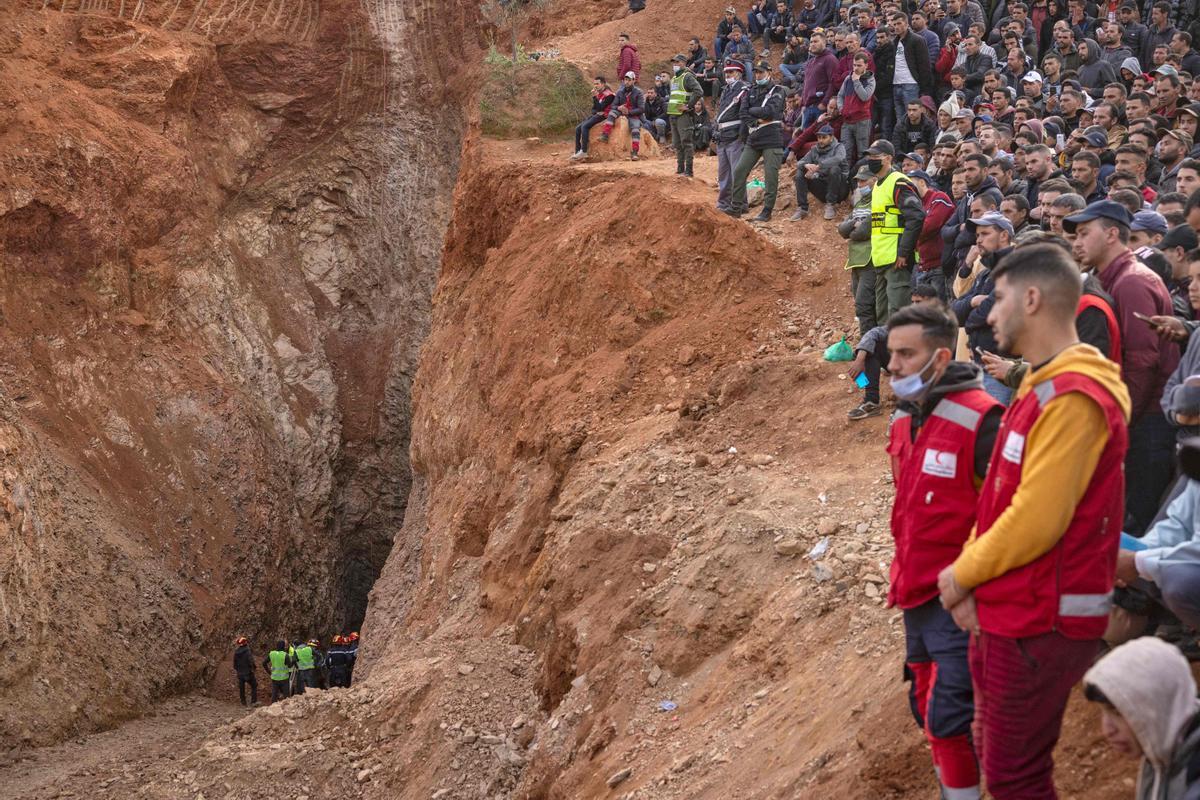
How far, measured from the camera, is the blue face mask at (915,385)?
4.53 metres

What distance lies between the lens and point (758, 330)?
1252cm

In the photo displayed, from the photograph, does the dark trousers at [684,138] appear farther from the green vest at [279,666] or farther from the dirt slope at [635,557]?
the green vest at [279,666]

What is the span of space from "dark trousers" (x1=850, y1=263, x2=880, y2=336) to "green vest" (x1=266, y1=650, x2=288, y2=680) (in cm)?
1289

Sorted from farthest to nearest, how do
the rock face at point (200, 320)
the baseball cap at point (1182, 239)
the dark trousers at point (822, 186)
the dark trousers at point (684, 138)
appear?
the rock face at point (200, 320) < the dark trousers at point (684, 138) < the dark trousers at point (822, 186) < the baseball cap at point (1182, 239)

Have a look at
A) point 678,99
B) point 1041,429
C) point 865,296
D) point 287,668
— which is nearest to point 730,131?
point 678,99

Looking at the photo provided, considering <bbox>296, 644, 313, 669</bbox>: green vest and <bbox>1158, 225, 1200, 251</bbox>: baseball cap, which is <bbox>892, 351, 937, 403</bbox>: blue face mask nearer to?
<bbox>1158, 225, 1200, 251</bbox>: baseball cap

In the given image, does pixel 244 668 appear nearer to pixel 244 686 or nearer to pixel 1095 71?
pixel 244 686

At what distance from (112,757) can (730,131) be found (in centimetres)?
1228

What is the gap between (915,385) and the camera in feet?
14.9

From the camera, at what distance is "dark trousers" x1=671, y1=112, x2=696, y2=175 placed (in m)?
16.4

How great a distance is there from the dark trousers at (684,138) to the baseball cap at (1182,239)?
10215 millimetres

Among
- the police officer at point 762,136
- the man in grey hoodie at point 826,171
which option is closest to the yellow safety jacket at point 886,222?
the man in grey hoodie at point 826,171

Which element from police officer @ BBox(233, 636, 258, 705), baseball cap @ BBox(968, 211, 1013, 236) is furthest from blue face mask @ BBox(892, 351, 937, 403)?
police officer @ BBox(233, 636, 258, 705)

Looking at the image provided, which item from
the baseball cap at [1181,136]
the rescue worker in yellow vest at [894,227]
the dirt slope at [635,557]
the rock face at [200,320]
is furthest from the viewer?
the rock face at [200,320]
